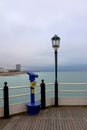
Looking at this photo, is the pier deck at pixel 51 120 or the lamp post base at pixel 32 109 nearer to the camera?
the pier deck at pixel 51 120

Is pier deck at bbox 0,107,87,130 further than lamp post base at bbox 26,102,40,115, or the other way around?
lamp post base at bbox 26,102,40,115

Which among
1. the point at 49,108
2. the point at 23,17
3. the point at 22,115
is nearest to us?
the point at 22,115

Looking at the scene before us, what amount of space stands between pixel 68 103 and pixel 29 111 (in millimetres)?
1674

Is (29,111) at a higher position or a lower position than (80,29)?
lower

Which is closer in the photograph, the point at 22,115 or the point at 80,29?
the point at 22,115

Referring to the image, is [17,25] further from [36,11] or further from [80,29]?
[80,29]

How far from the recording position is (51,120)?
5.12m

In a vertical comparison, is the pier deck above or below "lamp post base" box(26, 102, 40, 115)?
below

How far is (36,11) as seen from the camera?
33.6ft

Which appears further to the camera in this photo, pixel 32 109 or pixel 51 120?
pixel 32 109

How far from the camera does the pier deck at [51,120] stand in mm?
4574

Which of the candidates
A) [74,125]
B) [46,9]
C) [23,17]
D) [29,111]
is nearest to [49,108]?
[29,111]

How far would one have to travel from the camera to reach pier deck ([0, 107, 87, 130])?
4.57 m

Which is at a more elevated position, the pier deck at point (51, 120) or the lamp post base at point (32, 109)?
the lamp post base at point (32, 109)
